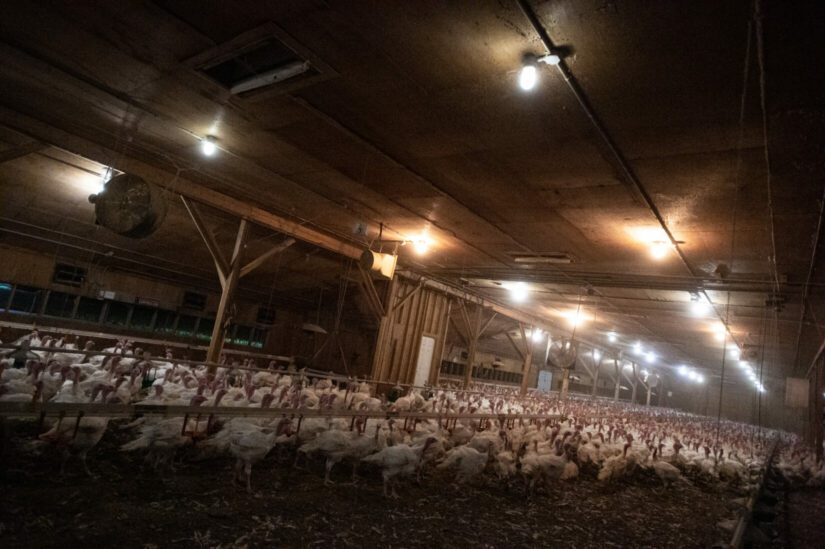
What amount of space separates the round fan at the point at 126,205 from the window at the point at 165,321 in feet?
30.9

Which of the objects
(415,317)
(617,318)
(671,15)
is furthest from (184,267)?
(617,318)

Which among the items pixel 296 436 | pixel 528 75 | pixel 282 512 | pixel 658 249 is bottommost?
pixel 282 512

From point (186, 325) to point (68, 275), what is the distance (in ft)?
12.5

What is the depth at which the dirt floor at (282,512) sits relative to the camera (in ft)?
11.5

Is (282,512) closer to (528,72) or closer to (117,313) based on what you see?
(528,72)

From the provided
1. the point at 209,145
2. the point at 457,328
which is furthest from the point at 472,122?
the point at 457,328

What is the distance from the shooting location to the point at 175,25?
12.4 feet

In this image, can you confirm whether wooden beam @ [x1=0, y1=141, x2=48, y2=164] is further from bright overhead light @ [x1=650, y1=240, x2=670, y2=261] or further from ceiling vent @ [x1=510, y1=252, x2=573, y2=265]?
bright overhead light @ [x1=650, y1=240, x2=670, y2=261]

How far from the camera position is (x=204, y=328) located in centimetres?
1480

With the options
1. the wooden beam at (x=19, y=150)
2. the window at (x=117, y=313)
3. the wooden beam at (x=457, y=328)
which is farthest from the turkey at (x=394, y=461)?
the wooden beam at (x=457, y=328)

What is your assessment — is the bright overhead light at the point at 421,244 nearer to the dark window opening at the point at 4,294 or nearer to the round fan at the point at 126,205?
the round fan at the point at 126,205

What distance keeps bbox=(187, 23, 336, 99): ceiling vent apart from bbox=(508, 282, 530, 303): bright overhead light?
9.80 metres

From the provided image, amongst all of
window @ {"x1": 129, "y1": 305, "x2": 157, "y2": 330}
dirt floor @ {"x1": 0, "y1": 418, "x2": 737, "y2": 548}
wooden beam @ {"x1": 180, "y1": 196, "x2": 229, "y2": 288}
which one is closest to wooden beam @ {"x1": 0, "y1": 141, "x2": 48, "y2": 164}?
wooden beam @ {"x1": 180, "y1": 196, "x2": 229, "y2": 288}

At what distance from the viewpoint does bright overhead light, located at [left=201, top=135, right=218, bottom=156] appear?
6121mm
